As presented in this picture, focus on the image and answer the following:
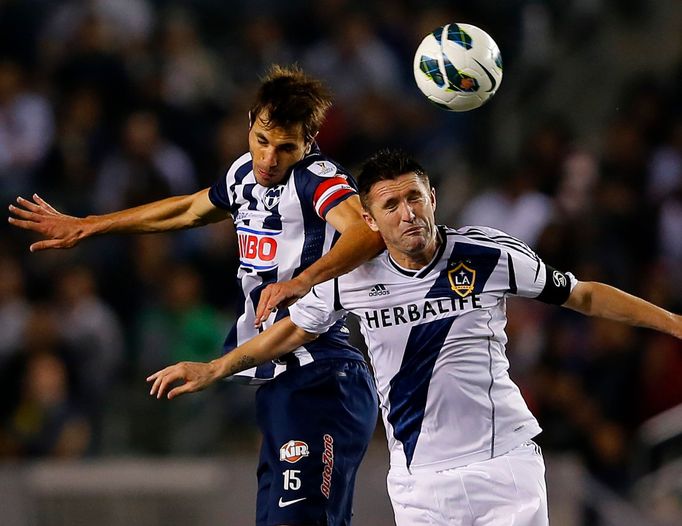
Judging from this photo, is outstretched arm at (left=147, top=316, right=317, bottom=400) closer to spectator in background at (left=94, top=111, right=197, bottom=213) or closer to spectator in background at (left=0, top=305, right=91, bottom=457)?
spectator in background at (left=0, top=305, right=91, bottom=457)

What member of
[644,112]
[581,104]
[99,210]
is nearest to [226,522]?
[99,210]

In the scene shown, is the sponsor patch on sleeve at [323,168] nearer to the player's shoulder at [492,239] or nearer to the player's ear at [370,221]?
the player's ear at [370,221]

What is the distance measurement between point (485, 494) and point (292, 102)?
186cm

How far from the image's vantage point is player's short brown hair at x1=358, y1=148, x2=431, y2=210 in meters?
5.39

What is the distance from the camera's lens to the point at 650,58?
44.8 ft

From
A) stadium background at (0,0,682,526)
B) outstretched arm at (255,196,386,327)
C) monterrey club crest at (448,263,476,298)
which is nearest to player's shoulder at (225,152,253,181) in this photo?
outstretched arm at (255,196,386,327)

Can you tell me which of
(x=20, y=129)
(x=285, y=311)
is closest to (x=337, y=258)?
(x=285, y=311)

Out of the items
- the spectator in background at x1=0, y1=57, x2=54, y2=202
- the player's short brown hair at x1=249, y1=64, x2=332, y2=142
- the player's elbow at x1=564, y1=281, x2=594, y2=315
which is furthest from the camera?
the spectator in background at x1=0, y1=57, x2=54, y2=202

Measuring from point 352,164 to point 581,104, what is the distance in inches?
123

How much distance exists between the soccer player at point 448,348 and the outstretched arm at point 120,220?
1.08m

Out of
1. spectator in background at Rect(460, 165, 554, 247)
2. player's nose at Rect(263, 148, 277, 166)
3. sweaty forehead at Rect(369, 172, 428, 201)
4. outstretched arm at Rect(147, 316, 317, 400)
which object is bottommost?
outstretched arm at Rect(147, 316, 317, 400)

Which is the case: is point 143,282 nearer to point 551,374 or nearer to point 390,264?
point 551,374

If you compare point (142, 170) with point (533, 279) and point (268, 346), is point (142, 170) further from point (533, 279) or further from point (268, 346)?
point (533, 279)

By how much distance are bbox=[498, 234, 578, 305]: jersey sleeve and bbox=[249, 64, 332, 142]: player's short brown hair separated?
1021 millimetres
